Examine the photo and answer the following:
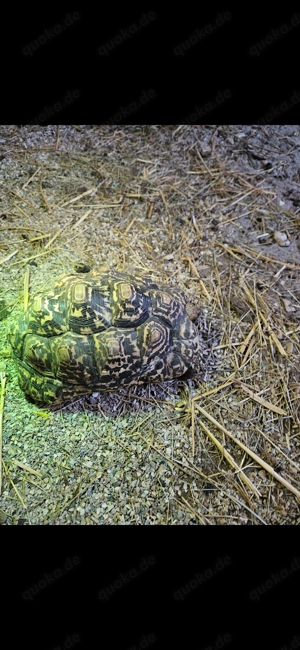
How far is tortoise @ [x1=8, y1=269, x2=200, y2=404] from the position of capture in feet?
7.78

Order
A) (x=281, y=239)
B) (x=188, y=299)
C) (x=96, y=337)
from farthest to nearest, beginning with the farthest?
(x=281, y=239) < (x=188, y=299) < (x=96, y=337)

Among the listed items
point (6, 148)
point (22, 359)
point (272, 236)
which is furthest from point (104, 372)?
point (6, 148)

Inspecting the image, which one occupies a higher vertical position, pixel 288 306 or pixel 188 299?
pixel 188 299

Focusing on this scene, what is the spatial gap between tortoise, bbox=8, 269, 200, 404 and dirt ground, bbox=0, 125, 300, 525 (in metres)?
0.19

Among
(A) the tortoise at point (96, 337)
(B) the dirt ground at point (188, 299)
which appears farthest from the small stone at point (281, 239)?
(A) the tortoise at point (96, 337)

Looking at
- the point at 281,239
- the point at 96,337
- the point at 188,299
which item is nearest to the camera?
the point at 96,337

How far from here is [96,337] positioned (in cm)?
238

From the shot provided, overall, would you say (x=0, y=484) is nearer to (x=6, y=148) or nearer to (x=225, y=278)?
A: (x=225, y=278)

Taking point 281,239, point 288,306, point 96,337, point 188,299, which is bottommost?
point 288,306

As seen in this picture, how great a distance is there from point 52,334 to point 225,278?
47.8 inches

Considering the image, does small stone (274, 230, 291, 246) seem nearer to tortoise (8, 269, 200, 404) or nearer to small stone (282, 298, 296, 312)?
small stone (282, 298, 296, 312)

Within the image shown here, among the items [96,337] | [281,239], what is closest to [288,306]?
[281,239]

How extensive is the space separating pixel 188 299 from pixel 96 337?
31.7 inches

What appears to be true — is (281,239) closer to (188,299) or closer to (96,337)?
(188,299)
